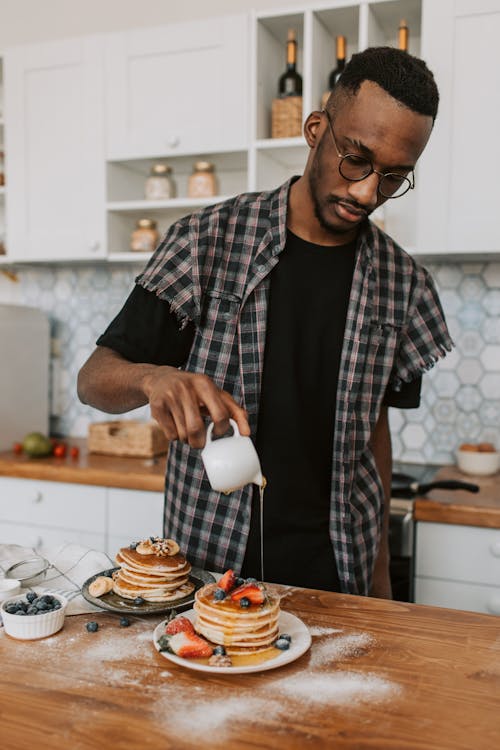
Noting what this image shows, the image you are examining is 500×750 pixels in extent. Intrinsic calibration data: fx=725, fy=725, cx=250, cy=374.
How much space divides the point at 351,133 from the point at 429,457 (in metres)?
1.72

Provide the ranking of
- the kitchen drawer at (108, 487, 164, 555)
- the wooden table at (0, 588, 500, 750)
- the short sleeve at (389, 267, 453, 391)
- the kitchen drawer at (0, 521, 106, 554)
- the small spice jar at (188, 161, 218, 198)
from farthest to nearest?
the small spice jar at (188, 161, 218, 198)
the kitchen drawer at (0, 521, 106, 554)
the kitchen drawer at (108, 487, 164, 555)
the short sleeve at (389, 267, 453, 391)
the wooden table at (0, 588, 500, 750)

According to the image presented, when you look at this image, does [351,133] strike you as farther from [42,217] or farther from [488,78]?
[42,217]

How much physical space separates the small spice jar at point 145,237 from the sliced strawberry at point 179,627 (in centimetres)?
187

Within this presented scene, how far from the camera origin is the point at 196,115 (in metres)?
2.54

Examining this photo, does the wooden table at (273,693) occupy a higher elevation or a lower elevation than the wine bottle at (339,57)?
lower

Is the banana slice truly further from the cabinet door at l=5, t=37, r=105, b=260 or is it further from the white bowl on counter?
the cabinet door at l=5, t=37, r=105, b=260

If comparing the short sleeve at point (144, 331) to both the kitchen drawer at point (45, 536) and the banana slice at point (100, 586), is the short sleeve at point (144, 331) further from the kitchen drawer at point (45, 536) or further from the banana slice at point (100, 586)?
the kitchen drawer at point (45, 536)

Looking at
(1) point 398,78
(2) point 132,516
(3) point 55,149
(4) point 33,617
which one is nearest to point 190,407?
(4) point 33,617

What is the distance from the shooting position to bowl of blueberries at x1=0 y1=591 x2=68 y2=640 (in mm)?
1060

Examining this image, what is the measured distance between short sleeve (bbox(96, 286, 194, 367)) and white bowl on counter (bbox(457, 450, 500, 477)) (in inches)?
56.1

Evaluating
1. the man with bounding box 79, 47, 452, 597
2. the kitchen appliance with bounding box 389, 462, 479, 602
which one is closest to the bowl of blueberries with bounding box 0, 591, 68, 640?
the man with bounding box 79, 47, 452, 597

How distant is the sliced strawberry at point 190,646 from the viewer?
3.22ft

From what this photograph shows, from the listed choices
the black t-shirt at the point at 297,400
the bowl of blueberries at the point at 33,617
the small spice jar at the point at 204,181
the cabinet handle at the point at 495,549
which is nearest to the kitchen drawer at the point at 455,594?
the cabinet handle at the point at 495,549

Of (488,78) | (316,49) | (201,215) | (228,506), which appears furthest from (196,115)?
(228,506)
